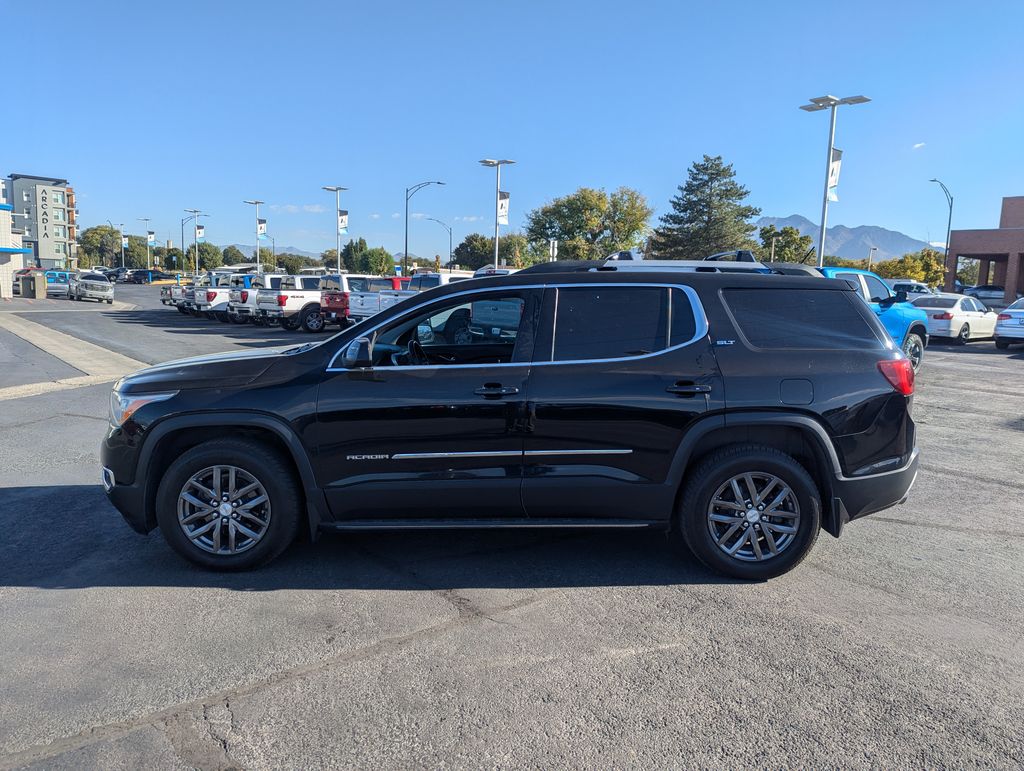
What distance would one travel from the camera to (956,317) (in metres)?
21.3

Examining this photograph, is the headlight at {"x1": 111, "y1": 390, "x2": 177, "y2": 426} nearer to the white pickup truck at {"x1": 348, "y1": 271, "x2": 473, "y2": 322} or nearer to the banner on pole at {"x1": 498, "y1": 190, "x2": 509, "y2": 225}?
the white pickup truck at {"x1": 348, "y1": 271, "x2": 473, "y2": 322}

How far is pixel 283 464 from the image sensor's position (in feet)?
14.6

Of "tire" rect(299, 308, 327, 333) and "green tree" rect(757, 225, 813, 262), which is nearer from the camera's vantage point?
"tire" rect(299, 308, 327, 333)

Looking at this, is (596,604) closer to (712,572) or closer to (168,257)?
(712,572)

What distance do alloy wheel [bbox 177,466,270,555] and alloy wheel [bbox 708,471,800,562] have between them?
2.65 m

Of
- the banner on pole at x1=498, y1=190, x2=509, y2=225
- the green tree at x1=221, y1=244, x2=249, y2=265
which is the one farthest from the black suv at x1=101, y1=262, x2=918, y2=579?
the green tree at x1=221, y1=244, x2=249, y2=265

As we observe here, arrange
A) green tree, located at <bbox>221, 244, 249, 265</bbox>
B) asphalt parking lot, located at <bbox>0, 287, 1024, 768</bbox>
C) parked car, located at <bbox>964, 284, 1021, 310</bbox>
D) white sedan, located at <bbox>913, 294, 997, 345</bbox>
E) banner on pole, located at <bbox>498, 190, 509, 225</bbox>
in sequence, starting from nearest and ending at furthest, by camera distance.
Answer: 1. asphalt parking lot, located at <bbox>0, 287, 1024, 768</bbox>
2. white sedan, located at <bbox>913, 294, 997, 345</bbox>
3. banner on pole, located at <bbox>498, 190, 509, 225</bbox>
4. parked car, located at <bbox>964, 284, 1021, 310</bbox>
5. green tree, located at <bbox>221, 244, 249, 265</bbox>

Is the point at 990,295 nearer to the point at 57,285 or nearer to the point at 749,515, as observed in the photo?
the point at 749,515

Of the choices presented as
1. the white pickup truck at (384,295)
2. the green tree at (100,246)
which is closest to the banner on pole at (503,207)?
the white pickup truck at (384,295)

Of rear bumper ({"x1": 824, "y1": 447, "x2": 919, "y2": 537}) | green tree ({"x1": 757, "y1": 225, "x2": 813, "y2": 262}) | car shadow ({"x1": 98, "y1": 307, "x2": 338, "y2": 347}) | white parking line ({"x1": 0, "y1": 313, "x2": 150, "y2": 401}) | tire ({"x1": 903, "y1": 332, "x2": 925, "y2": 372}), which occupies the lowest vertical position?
white parking line ({"x1": 0, "y1": 313, "x2": 150, "y2": 401})

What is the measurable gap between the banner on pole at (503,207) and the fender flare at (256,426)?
3718cm

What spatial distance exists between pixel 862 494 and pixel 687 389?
1.21 metres

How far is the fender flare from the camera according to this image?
4.38 m

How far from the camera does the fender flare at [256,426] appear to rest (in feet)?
14.4
